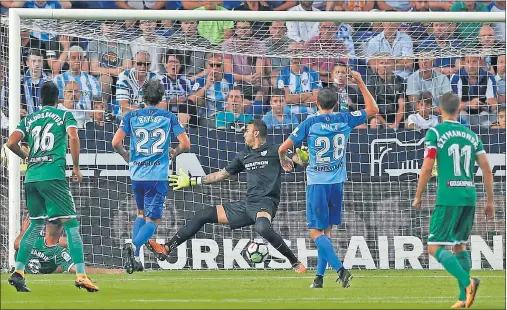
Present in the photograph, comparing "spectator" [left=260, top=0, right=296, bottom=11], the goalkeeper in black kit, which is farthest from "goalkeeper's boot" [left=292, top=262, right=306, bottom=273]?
"spectator" [left=260, top=0, right=296, bottom=11]

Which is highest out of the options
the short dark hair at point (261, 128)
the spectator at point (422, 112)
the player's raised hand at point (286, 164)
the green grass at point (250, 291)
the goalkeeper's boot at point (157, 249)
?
the spectator at point (422, 112)

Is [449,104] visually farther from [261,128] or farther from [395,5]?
[395,5]

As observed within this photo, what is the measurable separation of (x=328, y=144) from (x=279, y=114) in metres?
3.83

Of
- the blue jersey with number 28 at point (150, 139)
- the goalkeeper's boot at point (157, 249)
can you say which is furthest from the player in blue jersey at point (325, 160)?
the goalkeeper's boot at point (157, 249)

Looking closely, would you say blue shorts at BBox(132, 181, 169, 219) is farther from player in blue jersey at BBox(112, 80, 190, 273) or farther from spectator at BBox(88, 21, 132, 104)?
spectator at BBox(88, 21, 132, 104)

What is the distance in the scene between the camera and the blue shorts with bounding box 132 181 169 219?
13289 millimetres

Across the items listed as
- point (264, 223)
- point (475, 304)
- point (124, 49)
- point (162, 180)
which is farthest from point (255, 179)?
point (475, 304)

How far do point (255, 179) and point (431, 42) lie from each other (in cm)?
345

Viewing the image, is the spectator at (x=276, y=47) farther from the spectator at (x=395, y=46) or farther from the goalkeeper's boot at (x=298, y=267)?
the goalkeeper's boot at (x=298, y=267)

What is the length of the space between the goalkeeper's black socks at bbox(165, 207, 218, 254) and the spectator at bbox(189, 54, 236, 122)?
2.34 metres

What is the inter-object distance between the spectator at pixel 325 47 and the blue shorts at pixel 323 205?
155 inches

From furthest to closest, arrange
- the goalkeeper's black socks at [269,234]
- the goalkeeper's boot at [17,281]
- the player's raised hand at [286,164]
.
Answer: the goalkeeper's black socks at [269,234] < the player's raised hand at [286,164] < the goalkeeper's boot at [17,281]

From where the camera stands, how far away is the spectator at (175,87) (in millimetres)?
16359

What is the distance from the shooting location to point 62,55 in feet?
54.4
